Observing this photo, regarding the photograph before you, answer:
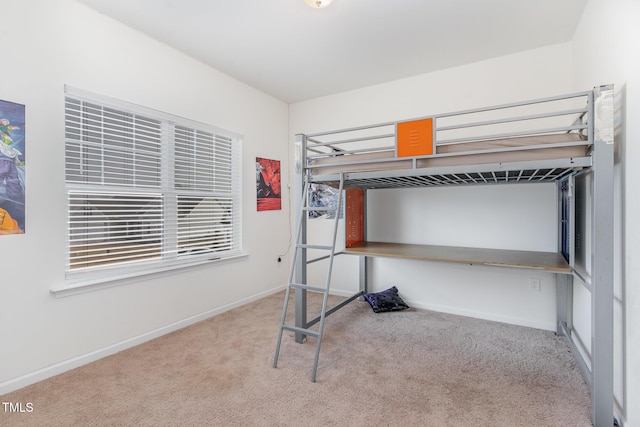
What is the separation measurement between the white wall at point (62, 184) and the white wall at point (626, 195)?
3.32 m

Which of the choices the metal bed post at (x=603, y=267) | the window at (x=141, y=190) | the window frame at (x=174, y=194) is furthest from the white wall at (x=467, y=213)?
the window at (x=141, y=190)

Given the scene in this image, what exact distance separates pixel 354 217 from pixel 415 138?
147cm

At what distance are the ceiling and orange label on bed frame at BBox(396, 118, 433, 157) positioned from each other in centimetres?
96

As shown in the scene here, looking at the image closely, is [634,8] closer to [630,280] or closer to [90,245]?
[630,280]

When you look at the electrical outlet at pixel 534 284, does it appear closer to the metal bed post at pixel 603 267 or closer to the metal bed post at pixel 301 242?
the metal bed post at pixel 603 267

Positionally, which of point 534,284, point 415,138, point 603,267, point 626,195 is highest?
point 415,138

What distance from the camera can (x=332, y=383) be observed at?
2096mm

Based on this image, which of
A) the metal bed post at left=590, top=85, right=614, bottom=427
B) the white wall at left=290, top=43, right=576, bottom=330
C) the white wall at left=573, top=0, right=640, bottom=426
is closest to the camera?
the white wall at left=573, top=0, right=640, bottom=426

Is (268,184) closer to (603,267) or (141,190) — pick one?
(141,190)

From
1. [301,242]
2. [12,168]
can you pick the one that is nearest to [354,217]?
[301,242]

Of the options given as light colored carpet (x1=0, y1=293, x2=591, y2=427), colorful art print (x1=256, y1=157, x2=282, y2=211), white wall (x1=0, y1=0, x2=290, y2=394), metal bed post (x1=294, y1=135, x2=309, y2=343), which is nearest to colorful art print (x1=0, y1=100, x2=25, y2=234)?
white wall (x1=0, y1=0, x2=290, y2=394)

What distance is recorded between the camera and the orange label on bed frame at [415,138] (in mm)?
2203

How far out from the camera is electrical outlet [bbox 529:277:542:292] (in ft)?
9.90

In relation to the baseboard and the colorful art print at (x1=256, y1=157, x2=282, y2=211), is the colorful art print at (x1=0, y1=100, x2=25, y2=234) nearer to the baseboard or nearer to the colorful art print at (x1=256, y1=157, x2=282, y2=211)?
the baseboard
